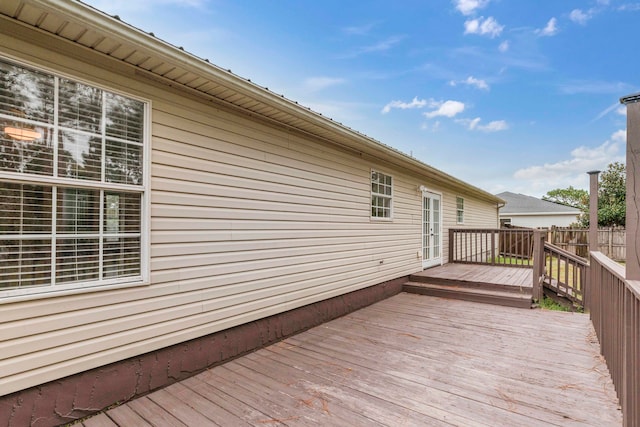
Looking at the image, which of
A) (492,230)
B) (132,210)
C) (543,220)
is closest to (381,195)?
(492,230)

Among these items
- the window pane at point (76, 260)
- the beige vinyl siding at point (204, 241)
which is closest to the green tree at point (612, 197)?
the beige vinyl siding at point (204, 241)

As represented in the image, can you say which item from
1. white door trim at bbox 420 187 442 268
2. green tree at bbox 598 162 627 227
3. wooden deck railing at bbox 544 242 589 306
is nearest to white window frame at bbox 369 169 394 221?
white door trim at bbox 420 187 442 268

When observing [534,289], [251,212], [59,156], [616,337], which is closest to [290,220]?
[251,212]

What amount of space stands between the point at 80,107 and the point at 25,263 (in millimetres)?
1168

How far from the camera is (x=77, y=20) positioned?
1.95m

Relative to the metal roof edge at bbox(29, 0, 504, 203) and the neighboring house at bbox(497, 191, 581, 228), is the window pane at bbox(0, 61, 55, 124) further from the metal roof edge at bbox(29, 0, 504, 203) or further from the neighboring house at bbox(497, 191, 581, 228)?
the neighboring house at bbox(497, 191, 581, 228)

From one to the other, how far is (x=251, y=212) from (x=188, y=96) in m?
1.34

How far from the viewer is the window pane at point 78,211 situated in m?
2.22

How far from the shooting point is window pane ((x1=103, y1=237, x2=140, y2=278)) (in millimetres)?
2443

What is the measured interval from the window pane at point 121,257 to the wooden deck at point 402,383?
1.05 meters

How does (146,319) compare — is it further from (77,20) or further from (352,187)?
(352,187)

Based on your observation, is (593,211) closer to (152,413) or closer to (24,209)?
(152,413)

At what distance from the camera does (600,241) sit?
13.6m

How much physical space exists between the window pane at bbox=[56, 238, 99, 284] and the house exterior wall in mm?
27069
